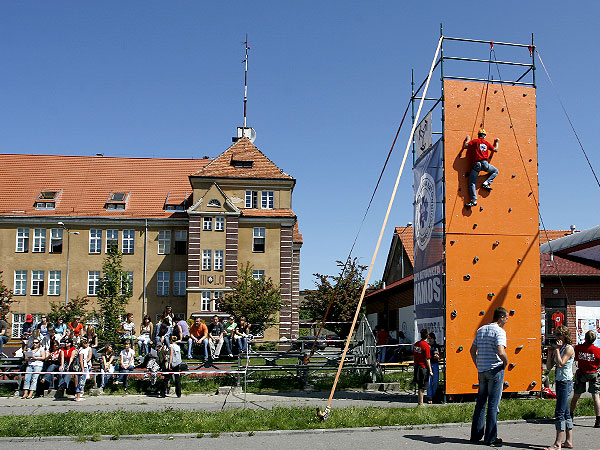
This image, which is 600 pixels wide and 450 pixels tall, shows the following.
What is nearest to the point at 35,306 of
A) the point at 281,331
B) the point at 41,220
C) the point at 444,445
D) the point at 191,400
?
the point at 41,220

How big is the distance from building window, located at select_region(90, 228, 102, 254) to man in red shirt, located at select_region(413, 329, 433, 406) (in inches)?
1419

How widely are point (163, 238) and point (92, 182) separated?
7.62 meters

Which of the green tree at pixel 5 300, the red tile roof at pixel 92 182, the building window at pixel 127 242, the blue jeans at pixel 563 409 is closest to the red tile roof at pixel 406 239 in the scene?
the red tile roof at pixel 92 182

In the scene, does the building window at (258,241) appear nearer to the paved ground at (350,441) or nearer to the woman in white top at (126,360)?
the woman in white top at (126,360)

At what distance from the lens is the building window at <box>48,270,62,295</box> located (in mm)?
46438

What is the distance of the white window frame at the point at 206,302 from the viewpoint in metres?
44.0

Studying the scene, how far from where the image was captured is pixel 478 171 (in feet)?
50.1

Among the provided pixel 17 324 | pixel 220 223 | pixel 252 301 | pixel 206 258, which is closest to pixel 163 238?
pixel 206 258

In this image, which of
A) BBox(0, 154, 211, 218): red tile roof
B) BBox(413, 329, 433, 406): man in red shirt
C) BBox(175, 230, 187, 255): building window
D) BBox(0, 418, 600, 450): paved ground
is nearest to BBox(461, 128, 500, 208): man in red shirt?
BBox(413, 329, 433, 406): man in red shirt

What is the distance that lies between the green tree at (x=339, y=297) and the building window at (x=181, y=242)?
9874 mm

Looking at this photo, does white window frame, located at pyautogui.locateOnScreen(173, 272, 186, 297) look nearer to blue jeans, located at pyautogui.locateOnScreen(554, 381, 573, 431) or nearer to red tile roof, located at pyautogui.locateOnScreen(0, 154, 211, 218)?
red tile roof, located at pyautogui.locateOnScreen(0, 154, 211, 218)

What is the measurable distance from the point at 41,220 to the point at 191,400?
34710 millimetres

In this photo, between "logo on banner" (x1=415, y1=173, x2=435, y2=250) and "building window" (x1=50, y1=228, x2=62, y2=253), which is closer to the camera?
"logo on banner" (x1=415, y1=173, x2=435, y2=250)

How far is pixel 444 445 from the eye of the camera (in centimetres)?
986
